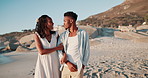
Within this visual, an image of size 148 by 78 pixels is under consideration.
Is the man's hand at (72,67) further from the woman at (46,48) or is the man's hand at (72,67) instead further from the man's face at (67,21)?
the man's face at (67,21)

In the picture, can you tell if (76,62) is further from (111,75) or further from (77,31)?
(111,75)

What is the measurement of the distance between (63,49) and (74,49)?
24cm

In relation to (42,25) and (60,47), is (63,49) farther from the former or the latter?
(42,25)

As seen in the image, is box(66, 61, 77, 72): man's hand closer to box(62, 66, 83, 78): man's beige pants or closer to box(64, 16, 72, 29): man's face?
box(62, 66, 83, 78): man's beige pants

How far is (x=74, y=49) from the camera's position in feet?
7.58

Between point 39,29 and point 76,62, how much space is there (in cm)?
79

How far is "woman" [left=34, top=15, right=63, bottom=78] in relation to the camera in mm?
2496

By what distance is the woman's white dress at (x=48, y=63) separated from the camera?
251 centimetres

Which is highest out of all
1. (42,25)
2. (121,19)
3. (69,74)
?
(121,19)

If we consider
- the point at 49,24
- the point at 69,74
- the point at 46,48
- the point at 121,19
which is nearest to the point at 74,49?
the point at 69,74

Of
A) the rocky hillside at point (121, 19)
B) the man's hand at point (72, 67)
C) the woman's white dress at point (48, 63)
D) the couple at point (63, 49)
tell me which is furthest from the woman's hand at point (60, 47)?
the rocky hillside at point (121, 19)

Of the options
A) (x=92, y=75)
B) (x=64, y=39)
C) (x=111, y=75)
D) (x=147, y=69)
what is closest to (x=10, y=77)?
(x=92, y=75)

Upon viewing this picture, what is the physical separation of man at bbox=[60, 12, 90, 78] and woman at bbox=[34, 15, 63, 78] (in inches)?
8.1

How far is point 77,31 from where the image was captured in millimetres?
2354
